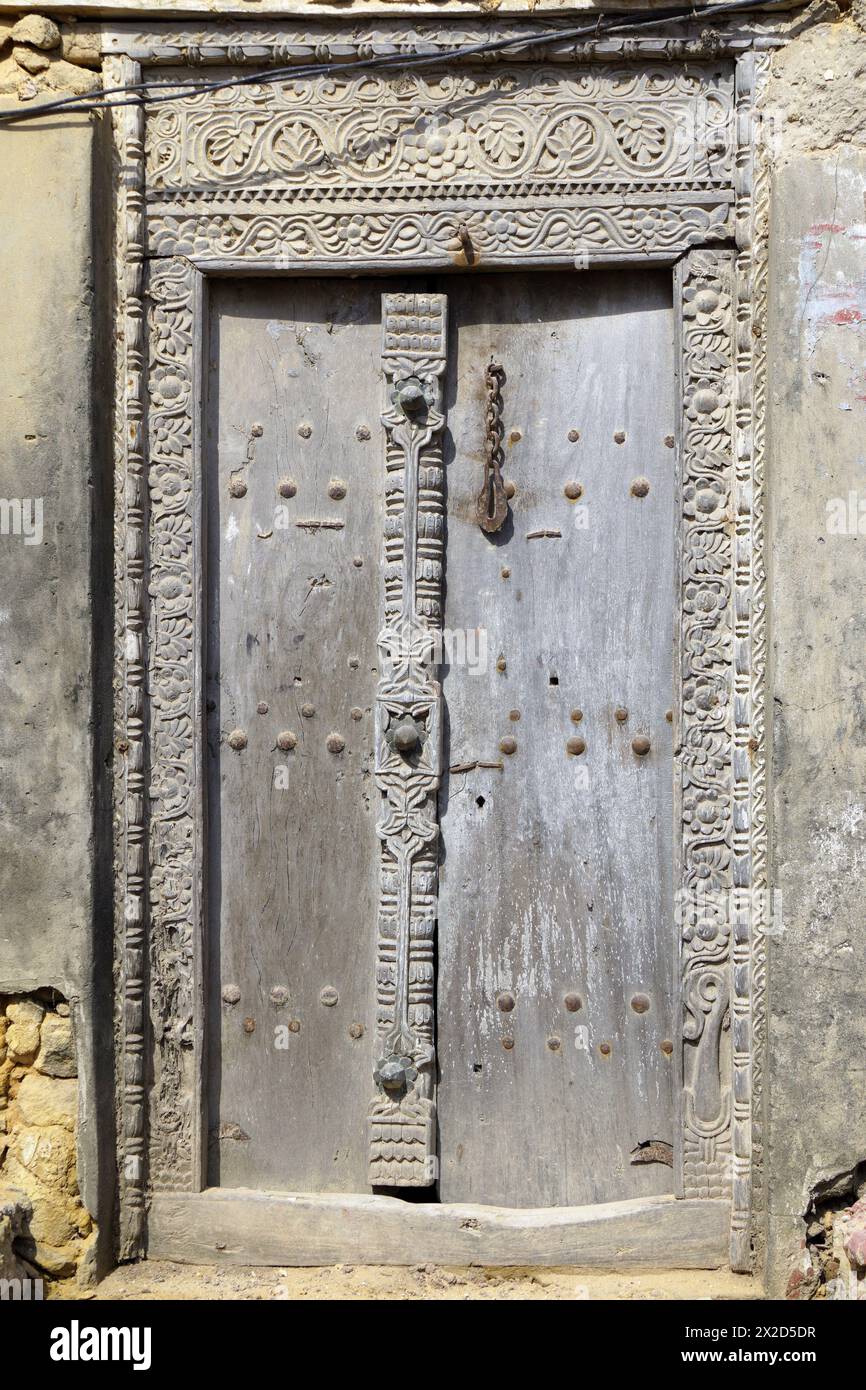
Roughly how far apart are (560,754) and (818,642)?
75 centimetres

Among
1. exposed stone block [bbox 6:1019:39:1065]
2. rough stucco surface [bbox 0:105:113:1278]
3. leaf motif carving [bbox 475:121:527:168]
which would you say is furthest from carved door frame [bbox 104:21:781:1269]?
exposed stone block [bbox 6:1019:39:1065]

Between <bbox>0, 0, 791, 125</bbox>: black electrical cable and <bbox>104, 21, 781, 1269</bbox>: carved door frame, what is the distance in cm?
3

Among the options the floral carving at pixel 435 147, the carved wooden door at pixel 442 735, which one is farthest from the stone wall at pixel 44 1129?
the floral carving at pixel 435 147

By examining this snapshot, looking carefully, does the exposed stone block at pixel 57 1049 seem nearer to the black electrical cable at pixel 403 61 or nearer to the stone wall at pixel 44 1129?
the stone wall at pixel 44 1129

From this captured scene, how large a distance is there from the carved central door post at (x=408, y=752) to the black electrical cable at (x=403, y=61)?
601 mm

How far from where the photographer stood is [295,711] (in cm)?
323

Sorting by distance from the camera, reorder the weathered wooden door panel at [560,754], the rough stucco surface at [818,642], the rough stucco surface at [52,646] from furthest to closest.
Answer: the weathered wooden door panel at [560,754]
the rough stucco surface at [52,646]
the rough stucco surface at [818,642]

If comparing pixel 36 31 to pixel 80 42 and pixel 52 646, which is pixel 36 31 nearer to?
Result: pixel 80 42

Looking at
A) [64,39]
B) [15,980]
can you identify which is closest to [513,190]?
[64,39]

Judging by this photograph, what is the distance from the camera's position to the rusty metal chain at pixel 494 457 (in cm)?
316

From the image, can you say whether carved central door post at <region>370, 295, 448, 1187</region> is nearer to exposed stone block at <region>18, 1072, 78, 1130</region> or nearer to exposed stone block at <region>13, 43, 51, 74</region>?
exposed stone block at <region>18, 1072, 78, 1130</region>

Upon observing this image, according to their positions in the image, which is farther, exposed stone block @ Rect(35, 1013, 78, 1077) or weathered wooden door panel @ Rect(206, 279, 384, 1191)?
weathered wooden door panel @ Rect(206, 279, 384, 1191)

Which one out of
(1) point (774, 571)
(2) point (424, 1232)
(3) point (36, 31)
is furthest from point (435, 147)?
(2) point (424, 1232)

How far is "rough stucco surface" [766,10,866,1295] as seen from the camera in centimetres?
290
